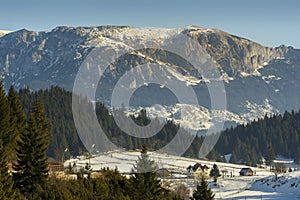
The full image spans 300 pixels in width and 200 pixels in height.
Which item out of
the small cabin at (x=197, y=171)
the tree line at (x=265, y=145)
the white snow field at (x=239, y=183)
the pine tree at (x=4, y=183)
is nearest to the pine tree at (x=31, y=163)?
the pine tree at (x=4, y=183)

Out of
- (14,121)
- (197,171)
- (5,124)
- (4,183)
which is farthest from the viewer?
(197,171)

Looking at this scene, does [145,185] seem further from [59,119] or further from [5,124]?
[59,119]

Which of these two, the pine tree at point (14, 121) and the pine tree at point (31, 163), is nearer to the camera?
the pine tree at point (31, 163)

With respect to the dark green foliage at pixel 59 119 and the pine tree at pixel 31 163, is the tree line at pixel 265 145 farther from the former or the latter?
the pine tree at pixel 31 163

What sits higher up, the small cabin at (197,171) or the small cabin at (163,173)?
the small cabin at (197,171)

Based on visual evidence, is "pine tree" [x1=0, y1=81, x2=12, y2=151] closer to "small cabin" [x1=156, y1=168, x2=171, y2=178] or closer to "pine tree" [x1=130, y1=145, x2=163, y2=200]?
"pine tree" [x1=130, y1=145, x2=163, y2=200]

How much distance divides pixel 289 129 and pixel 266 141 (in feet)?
32.6

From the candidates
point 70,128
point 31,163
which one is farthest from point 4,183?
point 70,128

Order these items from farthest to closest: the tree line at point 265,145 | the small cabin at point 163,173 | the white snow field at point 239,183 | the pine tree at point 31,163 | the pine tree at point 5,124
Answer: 1. the tree line at point 265,145
2. the small cabin at point 163,173
3. the white snow field at point 239,183
4. the pine tree at point 5,124
5. the pine tree at point 31,163

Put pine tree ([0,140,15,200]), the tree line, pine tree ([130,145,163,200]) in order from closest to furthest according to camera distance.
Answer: pine tree ([0,140,15,200])
pine tree ([130,145,163,200])
the tree line

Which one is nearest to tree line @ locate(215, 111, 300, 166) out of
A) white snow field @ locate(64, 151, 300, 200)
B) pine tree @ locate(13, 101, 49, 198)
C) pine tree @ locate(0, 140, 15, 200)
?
white snow field @ locate(64, 151, 300, 200)

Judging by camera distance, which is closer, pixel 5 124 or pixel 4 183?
pixel 4 183

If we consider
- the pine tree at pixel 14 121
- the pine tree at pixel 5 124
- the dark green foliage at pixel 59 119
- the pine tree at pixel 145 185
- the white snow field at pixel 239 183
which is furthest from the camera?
the dark green foliage at pixel 59 119

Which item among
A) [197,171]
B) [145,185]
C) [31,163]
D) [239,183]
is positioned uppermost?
[197,171]
